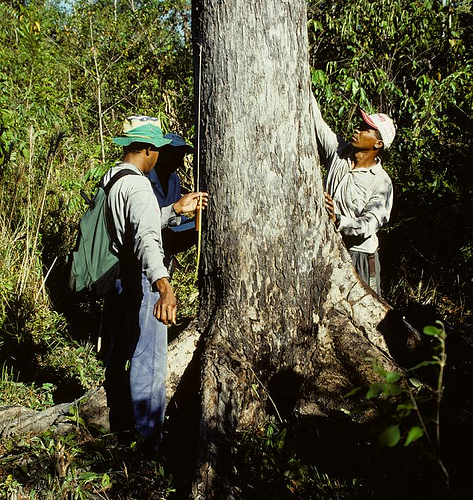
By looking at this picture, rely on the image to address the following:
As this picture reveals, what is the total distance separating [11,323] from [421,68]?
16.7ft

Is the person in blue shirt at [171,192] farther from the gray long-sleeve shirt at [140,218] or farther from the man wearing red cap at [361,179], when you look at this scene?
the man wearing red cap at [361,179]

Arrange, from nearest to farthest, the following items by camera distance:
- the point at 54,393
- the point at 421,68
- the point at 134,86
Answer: the point at 54,393 → the point at 421,68 → the point at 134,86

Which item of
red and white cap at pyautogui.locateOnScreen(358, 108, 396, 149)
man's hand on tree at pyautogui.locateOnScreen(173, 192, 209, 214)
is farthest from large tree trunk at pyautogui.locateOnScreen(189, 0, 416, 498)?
red and white cap at pyautogui.locateOnScreen(358, 108, 396, 149)

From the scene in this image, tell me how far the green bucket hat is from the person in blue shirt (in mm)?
305

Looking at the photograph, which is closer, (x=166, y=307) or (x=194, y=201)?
(x=166, y=307)

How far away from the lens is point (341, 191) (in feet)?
11.6

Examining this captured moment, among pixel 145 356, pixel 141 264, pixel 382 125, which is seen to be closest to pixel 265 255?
pixel 141 264

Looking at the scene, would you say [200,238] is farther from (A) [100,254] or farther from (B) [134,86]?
(B) [134,86]

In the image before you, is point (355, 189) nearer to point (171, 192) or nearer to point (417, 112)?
point (171, 192)

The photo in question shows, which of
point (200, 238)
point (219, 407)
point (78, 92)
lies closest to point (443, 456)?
point (219, 407)

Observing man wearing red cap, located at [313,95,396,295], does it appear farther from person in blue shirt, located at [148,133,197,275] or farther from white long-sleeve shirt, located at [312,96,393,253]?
person in blue shirt, located at [148,133,197,275]

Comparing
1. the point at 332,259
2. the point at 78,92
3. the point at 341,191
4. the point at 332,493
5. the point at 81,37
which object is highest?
the point at 81,37

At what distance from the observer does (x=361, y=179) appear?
3531 millimetres

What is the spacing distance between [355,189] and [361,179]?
3.1 inches
